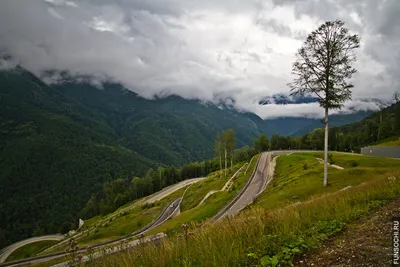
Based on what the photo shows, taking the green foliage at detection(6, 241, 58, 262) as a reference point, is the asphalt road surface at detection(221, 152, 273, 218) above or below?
above

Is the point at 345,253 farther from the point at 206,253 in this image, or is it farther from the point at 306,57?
the point at 306,57

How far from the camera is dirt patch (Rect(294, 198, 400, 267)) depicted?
15.8 ft

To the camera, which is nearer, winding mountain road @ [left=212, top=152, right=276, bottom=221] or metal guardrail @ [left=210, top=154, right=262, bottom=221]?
metal guardrail @ [left=210, top=154, right=262, bottom=221]

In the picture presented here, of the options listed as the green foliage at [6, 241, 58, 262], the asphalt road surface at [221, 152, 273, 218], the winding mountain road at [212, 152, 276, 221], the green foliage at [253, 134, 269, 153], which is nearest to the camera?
the winding mountain road at [212, 152, 276, 221]

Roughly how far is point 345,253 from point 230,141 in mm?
78100

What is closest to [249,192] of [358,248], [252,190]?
[252,190]

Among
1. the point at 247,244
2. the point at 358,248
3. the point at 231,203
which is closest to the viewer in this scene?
the point at 358,248

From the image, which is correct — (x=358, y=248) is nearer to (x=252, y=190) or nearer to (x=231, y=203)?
(x=231, y=203)

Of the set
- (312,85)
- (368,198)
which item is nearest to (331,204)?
(368,198)

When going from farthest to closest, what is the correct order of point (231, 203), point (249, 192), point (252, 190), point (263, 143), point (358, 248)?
1. point (263, 143)
2. point (252, 190)
3. point (249, 192)
4. point (231, 203)
5. point (358, 248)

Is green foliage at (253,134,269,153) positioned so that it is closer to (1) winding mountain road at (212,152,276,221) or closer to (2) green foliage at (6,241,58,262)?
(1) winding mountain road at (212,152,276,221)

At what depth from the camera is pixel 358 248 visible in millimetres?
5340

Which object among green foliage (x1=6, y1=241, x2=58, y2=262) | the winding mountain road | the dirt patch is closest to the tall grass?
the dirt patch

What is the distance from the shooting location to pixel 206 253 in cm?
567
